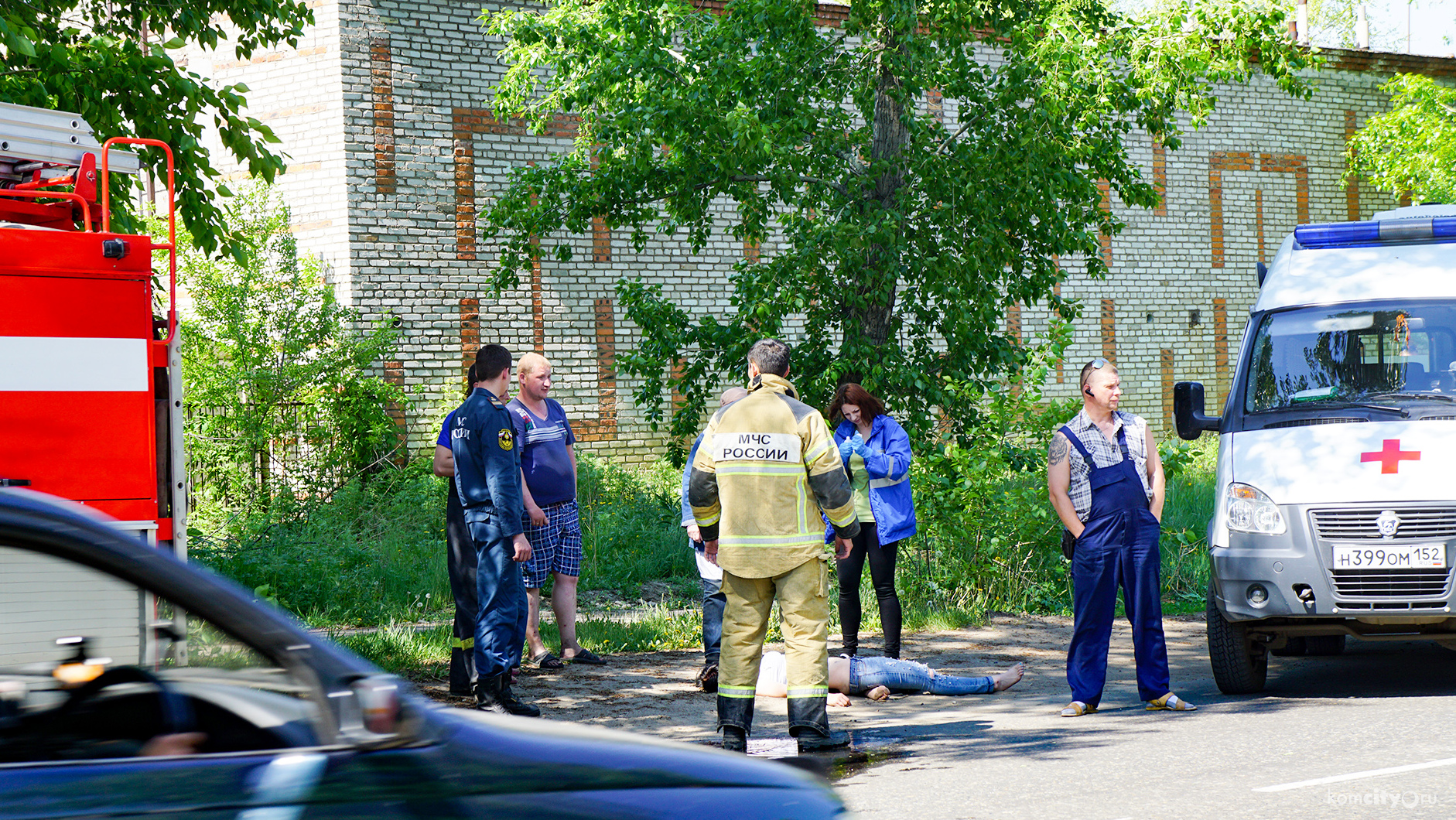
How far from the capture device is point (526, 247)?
43.5 ft

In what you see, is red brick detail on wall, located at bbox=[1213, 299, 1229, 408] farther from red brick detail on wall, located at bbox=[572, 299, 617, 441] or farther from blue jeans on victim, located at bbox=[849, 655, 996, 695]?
blue jeans on victim, located at bbox=[849, 655, 996, 695]

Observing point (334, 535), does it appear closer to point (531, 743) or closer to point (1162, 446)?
point (1162, 446)

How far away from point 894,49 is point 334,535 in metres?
7.10

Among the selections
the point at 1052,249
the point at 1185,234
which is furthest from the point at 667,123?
the point at 1185,234

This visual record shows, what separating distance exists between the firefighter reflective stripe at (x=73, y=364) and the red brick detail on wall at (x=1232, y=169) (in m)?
20.4

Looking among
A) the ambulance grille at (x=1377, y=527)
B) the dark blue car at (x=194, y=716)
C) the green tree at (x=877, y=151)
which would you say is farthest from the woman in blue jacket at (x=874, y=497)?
the dark blue car at (x=194, y=716)

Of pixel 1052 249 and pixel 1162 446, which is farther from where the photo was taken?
pixel 1052 249

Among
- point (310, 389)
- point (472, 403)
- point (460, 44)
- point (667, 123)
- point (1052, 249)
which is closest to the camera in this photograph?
point (472, 403)

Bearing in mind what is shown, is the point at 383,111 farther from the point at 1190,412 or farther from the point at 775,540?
the point at 775,540

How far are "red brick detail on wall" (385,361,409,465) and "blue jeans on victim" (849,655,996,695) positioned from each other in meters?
8.67

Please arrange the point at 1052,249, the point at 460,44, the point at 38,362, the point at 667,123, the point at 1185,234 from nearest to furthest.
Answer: the point at 38,362 < the point at 667,123 < the point at 1052,249 < the point at 460,44 < the point at 1185,234

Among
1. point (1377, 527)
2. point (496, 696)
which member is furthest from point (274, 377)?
point (1377, 527)

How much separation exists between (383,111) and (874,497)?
964 centimetres

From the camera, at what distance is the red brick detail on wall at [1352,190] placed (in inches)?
960
